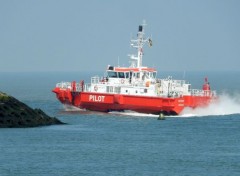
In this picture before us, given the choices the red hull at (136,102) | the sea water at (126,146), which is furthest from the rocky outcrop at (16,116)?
the red hull at (136,102)

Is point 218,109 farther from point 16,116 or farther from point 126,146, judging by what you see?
point 126,146

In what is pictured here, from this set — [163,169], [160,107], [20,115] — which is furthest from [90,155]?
[160,107]

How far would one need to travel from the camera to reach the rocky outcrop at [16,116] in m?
73.2

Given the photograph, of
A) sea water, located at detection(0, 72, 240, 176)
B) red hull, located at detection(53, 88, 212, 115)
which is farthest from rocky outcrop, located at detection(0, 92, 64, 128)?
red hull, located at detection(53, 88, 212, 115)

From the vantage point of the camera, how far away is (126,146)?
65.9 metres

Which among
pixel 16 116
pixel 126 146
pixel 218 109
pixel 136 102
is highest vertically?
pixel 136 102

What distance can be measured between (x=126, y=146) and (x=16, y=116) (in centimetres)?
1226

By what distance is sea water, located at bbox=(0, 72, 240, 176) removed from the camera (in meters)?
56.4

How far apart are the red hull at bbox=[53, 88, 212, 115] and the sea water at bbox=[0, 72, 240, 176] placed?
86 cm

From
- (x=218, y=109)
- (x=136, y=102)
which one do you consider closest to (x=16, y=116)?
(x=136, y=102)

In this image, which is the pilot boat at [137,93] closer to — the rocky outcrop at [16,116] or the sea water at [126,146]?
the sea water at [126,146]

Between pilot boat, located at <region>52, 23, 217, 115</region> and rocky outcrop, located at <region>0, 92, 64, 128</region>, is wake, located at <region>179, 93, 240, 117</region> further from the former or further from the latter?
rocky outcrop, located at <region>0, 92, 64, 128</region>

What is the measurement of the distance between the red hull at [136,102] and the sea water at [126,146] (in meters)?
0.86

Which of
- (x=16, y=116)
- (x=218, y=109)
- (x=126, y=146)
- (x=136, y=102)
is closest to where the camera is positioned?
(x=126, y=146)
